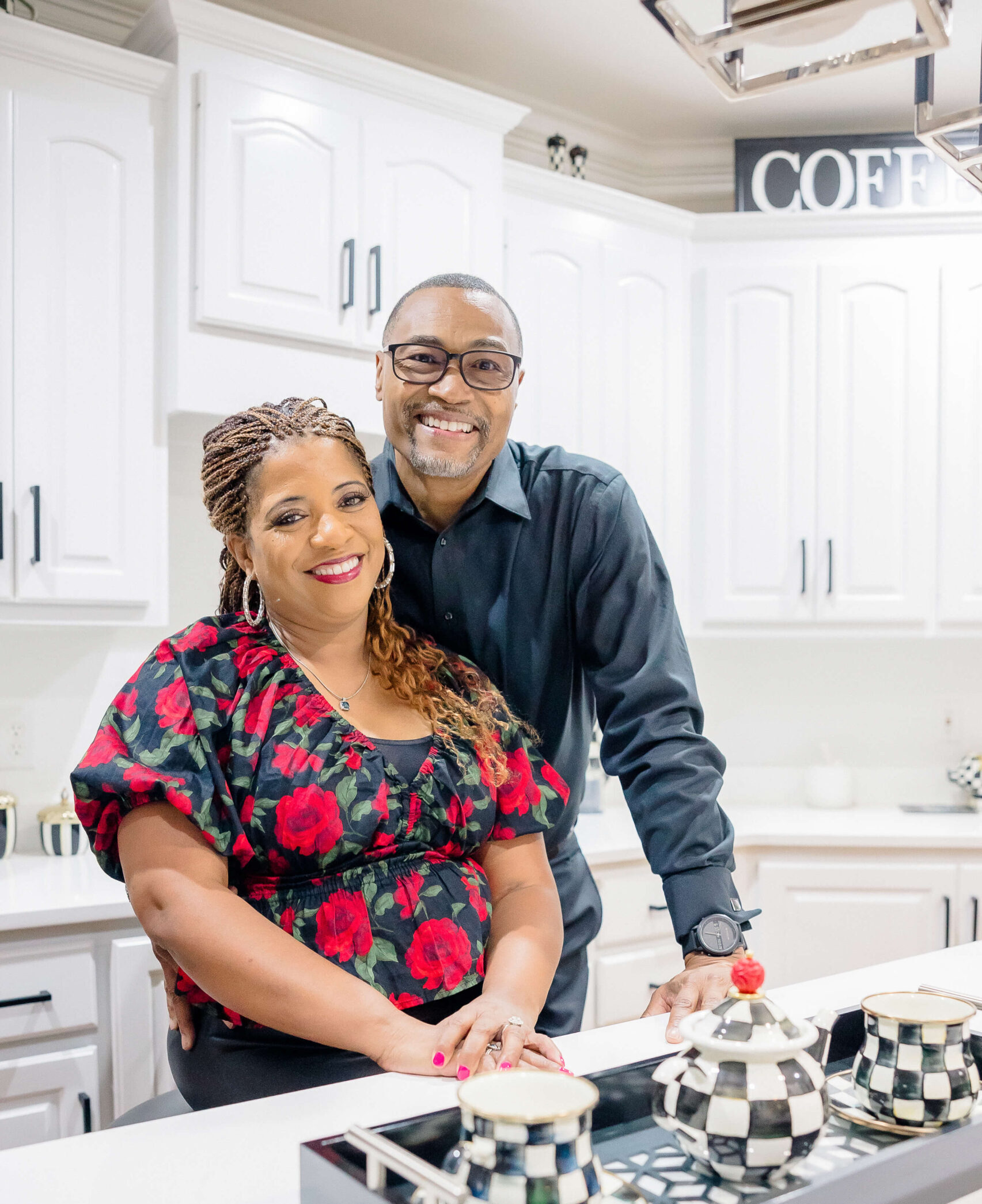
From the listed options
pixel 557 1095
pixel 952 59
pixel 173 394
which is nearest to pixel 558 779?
pixel 557 1095

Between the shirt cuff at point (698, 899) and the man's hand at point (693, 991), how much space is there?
0.06 meters

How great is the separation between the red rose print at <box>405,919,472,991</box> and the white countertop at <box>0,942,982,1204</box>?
15 cm

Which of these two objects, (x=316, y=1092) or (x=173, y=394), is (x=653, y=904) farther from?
(x=316, y=1092)

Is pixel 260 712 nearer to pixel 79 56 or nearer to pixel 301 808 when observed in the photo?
pixel 301 808

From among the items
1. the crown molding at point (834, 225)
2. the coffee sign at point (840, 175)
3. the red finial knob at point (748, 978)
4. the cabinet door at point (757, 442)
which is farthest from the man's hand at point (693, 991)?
the coffee sign at point (840, 175)

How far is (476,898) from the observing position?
4.28 ft

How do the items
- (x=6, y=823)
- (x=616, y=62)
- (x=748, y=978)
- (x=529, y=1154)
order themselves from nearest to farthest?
(x=529, y=1154) < (x=748, y=978) < (x=6, y=823) < (x=616, y=62)

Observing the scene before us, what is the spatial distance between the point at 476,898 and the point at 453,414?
648 mm

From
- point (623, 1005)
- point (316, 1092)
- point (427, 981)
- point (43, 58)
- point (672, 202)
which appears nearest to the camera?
point (316, 1092)

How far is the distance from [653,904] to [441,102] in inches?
78.3

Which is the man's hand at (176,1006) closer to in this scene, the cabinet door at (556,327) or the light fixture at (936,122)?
the light fixture at (936,122)

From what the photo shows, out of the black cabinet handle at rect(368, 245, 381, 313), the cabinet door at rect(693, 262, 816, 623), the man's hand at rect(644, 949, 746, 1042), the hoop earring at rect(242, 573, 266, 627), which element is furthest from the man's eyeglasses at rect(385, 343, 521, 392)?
the cabinet door at rect(693, 262, 816, 623)

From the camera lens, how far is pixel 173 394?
7.82 feet

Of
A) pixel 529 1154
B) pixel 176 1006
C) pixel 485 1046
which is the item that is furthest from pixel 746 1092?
pixel 176 1006
